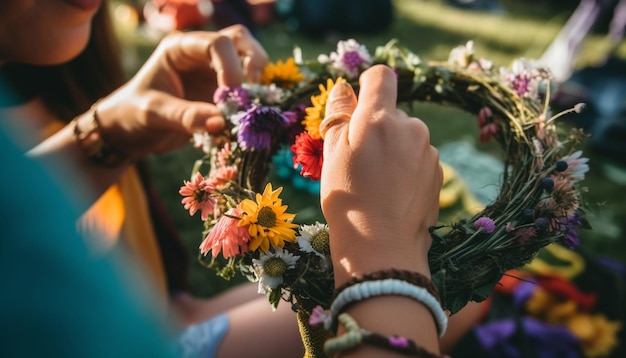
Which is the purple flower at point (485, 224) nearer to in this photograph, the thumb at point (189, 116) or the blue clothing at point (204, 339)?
the thumb at point (189, 116)

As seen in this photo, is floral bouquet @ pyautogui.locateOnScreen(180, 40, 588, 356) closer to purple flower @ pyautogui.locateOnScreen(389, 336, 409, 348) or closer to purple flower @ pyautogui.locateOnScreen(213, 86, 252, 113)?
purple flower @ pyautogui.locateOnScreen(213, 86, 252, 113)

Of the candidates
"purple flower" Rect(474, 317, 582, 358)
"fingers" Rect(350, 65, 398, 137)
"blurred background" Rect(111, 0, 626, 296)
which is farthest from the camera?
"blurred background" Rect(111, 0, 626, 296)

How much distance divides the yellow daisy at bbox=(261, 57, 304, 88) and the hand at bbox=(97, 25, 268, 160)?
0.05 metres

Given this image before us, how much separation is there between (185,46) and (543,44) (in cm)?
397

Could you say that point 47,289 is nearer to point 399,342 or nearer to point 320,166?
point 320,166

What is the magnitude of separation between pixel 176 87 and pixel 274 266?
686 millimetres

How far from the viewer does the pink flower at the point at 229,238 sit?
0.72m

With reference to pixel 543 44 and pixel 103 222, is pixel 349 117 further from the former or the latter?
pixel 543 44

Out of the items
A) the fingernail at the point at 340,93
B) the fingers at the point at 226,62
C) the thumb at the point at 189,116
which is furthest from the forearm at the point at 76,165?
the fingernail at the point at 340,93

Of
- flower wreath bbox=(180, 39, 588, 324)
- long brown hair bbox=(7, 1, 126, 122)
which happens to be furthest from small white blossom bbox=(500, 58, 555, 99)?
long brown hair bbox=(7, 1, 126, 122)

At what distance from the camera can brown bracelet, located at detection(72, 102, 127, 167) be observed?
1.26 metres

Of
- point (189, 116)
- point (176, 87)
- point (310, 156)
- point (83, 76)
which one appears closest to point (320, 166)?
point (310, 156)

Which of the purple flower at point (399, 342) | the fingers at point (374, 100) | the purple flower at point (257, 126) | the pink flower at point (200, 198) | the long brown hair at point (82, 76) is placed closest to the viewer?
the purple flower at point (399, 342)

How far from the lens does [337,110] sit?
2.59ft
